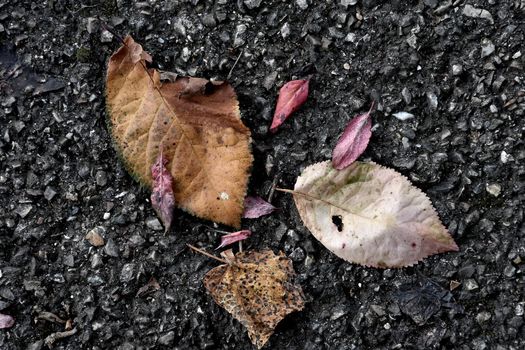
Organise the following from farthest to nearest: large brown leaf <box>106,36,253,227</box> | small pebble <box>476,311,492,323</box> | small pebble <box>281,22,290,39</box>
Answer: small pebble <box>281,22,290,39</box> < large brown leaf <box>106,36,253,227</box> < small pebble <box>476,311,492,323</box>

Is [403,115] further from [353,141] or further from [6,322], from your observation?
[6,322]

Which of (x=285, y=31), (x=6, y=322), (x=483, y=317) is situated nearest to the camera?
(x=483, y=317)

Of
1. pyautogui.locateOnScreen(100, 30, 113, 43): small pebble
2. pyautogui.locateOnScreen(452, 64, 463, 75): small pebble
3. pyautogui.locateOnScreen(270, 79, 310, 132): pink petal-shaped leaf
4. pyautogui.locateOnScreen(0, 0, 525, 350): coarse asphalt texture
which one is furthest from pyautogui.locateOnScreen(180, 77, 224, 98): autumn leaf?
pyautogui.locateOnScreen(452, 64, 463, 75): small pebble

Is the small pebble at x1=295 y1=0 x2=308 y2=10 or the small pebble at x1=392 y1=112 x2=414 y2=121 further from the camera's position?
the small pebble at x1=295 y1=0 x2=308 y2=10

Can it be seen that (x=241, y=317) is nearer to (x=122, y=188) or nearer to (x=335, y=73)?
(x=122, y=188)

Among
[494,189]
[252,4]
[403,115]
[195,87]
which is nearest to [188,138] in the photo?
[195,87]

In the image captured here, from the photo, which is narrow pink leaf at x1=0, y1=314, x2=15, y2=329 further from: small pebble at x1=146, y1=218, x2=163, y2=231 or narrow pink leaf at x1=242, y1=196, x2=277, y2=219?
narrow pink leaf at x1=242, y1=196, x2=277, y2=219
